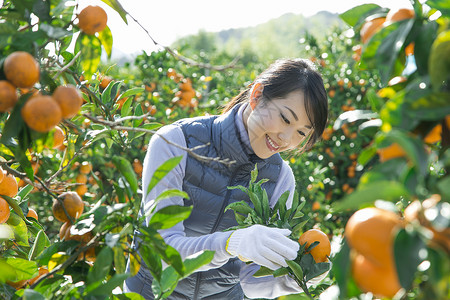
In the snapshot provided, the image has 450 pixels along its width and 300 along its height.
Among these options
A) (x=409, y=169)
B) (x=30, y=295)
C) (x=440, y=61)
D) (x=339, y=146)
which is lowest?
(x=339, y=146)

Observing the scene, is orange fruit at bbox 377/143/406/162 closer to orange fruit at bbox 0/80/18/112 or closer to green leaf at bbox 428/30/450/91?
green leaf at bbox 428/30/450/91

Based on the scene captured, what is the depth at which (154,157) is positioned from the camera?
4.20ft

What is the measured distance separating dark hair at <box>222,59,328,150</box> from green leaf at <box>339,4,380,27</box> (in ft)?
2.30

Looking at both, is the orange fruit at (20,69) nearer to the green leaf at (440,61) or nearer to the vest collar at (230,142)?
the green leaf at (440,61)

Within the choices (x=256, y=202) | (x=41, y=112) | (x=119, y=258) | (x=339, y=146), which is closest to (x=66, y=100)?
(x=41, y=112)

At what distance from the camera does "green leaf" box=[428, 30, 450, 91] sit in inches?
19.1

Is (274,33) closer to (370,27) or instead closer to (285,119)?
(285,119)

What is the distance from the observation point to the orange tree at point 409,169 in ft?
1.43

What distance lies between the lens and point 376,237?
0.45 m

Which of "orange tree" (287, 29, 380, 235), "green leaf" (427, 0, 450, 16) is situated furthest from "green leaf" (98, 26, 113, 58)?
"orange tree" (287, 29, 380, 235)

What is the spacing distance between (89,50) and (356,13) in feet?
1.42

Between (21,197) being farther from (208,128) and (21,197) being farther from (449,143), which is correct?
(449,143)

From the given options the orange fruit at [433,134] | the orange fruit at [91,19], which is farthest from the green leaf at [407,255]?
the orange fruit at [91,19]

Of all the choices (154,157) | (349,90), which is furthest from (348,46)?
(154,157)
